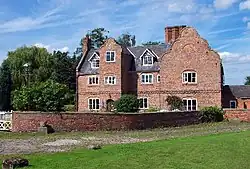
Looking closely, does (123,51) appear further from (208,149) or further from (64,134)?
(208,149)

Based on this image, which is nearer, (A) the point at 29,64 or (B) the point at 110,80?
(B) the point at 110,80

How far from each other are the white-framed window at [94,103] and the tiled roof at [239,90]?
1712 centimetres

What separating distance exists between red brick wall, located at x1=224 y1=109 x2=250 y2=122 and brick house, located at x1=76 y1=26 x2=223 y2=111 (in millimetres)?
6850

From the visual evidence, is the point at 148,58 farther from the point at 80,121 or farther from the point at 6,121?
the point at 6,121

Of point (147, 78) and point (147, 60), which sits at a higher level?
point (147, 60)

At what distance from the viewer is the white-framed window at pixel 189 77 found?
48.1m

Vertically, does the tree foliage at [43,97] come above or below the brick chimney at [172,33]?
below

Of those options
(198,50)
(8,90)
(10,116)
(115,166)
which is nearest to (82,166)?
(115,166)

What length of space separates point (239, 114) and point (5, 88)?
141 ft

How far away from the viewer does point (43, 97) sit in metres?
34.7

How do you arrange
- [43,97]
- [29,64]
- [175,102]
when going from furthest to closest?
1. [29,64]
2. [175,102]
3. [43,97]

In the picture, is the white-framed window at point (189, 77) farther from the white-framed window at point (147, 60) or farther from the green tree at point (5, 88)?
the green tree at point (5, 88)

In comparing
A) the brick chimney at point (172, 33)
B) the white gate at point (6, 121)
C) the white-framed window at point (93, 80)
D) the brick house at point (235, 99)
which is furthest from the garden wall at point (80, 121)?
the brick house at point (235, 99)

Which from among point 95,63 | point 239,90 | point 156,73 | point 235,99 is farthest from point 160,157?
point 239,90
